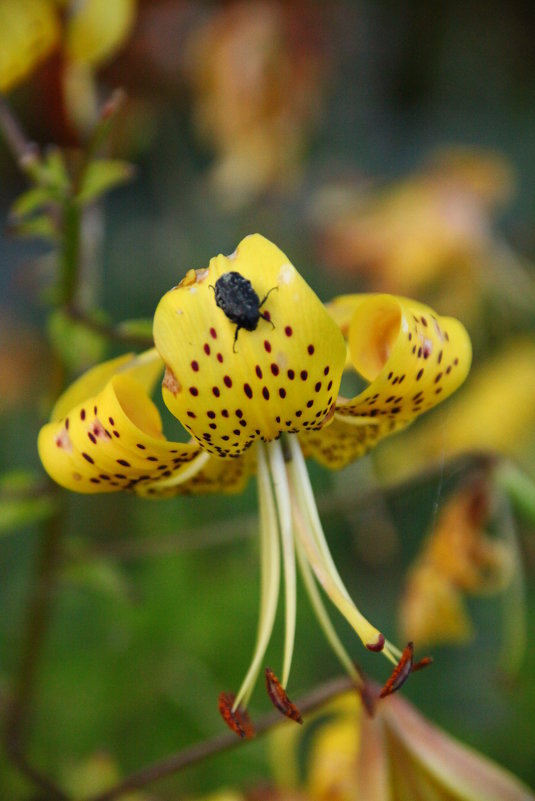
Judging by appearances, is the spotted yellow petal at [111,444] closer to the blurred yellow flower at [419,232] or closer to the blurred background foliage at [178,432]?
the blurred background foliage at [178,432]

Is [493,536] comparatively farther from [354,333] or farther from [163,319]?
[163,319]

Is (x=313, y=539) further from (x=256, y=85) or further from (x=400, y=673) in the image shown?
(x=256, y=85)

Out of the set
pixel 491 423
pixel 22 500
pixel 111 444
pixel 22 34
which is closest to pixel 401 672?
pixel 111 444

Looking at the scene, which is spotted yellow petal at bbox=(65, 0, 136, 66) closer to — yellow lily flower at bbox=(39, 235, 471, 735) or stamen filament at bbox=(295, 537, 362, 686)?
yellow lily flower at bbox=(39, 235, 471, 735)

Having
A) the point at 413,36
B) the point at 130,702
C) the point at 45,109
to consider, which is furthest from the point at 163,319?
the point at 413,36

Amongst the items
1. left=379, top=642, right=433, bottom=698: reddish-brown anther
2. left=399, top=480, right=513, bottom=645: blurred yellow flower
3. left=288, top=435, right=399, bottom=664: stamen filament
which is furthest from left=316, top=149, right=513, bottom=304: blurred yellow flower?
left=379, top=642, right=433, bottom=698: reddish-brown anther

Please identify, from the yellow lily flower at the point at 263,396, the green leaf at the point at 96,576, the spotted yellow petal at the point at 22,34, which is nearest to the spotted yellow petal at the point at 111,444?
the yellow lily flower at the point at 263,396
